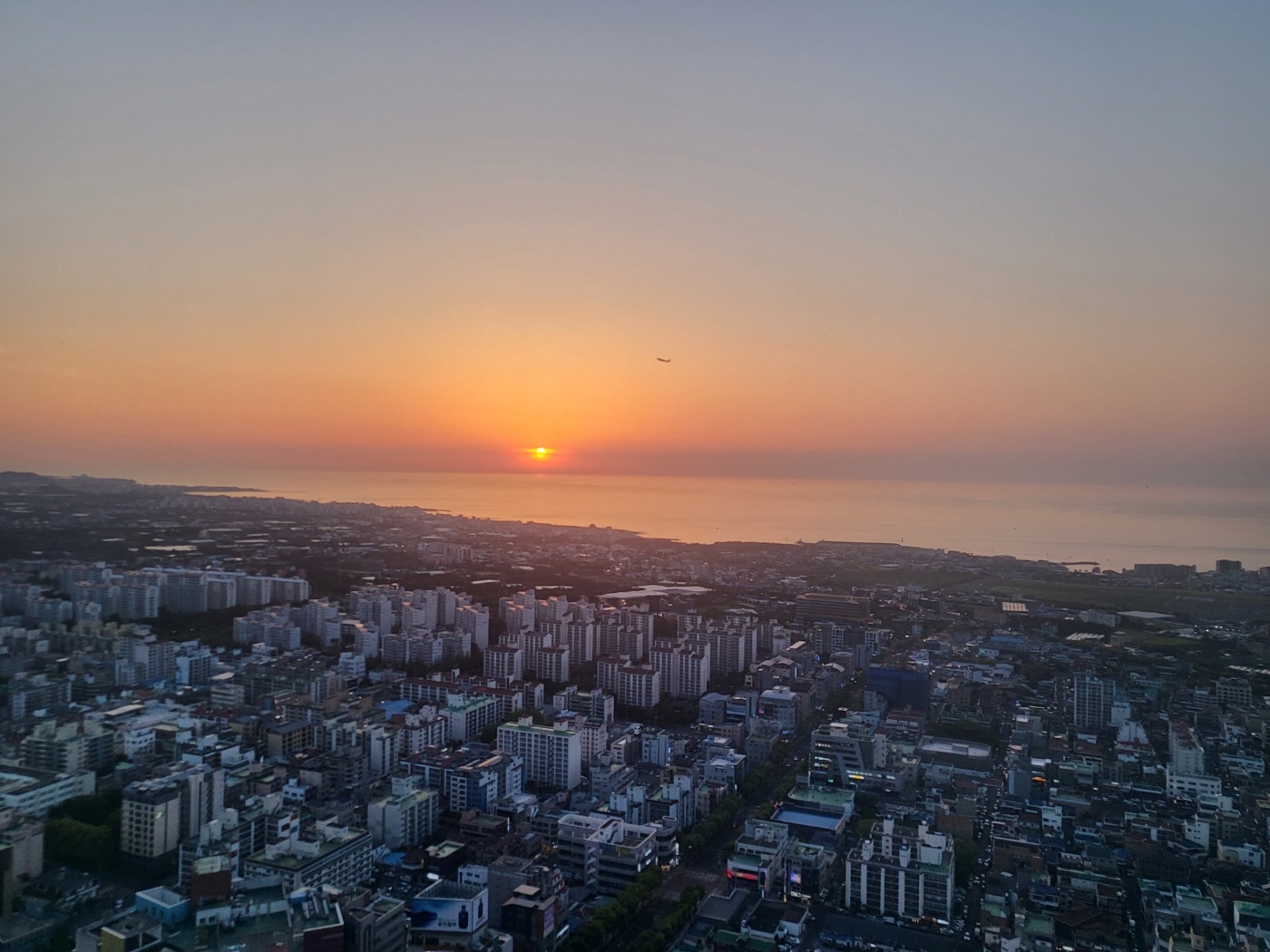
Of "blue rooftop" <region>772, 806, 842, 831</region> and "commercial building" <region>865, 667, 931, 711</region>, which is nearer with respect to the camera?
"blue rooftop" <region>772, 806, 842, 831</region>

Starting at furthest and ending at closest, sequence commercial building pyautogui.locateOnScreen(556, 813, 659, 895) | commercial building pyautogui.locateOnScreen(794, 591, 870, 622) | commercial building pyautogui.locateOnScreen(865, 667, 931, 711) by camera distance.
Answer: commercial building pyautogui.locateOnScreen(794, 591, 870, 622) < commercial building pyautogui.locateOnScreen(865, 667, 931, 711) < commercial building pyautogui.locateOnScreen(556, 813, 659, 895)

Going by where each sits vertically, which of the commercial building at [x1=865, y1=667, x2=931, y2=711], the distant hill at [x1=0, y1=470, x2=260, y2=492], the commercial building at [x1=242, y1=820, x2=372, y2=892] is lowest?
the commercial building at [x1=242, y1=820, x2=372, y2=892]

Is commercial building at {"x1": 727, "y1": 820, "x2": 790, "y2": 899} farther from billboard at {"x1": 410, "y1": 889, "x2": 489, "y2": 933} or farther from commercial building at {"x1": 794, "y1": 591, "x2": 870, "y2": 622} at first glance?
commercial building at {"x1": 794, "y1": 591, "x2": 870, "y2": 622}

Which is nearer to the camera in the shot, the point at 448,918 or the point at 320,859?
the point at 448,918

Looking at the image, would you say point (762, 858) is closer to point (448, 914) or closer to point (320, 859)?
point (448, 914)

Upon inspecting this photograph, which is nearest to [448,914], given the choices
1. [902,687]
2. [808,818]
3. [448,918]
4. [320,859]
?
[448,918]

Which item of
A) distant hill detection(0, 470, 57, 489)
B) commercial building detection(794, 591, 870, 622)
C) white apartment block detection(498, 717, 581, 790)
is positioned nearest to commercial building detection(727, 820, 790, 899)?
white apartment block detection(498, 717, 581, 790)

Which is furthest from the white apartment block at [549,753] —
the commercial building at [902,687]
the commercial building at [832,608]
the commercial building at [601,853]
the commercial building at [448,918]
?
the commercial building at [832,608]

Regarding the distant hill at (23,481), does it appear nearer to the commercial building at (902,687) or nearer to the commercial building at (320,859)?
the commercial building at (320,859)

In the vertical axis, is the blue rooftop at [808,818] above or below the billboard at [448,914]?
below

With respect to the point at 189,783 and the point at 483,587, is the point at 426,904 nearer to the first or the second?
the point at 189,783

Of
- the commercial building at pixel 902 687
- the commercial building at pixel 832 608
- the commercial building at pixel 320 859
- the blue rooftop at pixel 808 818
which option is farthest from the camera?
the commercial building at pixel 832 608
